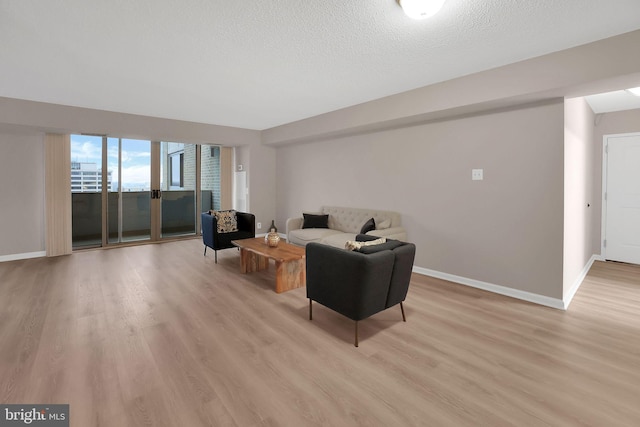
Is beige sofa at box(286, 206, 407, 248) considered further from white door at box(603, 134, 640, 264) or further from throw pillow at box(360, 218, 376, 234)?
white door at box(603, 134, 640, 264)

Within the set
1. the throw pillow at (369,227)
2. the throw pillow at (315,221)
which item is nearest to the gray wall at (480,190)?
the throw pillow at (369,227)

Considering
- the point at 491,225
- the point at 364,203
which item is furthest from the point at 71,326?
the point at 491,225

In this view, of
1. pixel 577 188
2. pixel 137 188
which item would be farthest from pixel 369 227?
pixel 137 188

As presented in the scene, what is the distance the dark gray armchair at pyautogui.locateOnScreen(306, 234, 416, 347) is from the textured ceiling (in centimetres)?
187

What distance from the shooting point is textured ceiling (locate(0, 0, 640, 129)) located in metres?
2.21

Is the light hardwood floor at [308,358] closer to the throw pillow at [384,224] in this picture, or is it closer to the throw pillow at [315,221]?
the throw pillow at [384,224]

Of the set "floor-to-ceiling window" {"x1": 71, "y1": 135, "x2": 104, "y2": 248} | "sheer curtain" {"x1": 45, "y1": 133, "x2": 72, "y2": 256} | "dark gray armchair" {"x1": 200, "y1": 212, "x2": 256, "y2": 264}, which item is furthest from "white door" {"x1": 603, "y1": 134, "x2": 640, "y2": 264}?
"sheer curtain" {"x1": 45, "y1": 133, "x2": 72, "y2": 256}

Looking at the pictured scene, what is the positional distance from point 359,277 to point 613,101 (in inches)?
195

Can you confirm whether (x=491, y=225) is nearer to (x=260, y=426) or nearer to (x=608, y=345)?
(x=608, y=345)

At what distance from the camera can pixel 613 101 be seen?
439 centimetres

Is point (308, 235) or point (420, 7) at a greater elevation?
point (420, 7)

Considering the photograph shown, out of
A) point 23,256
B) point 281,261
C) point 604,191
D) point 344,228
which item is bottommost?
point 23,256

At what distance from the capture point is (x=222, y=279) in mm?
4215

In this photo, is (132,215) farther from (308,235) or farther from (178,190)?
(308,235)
